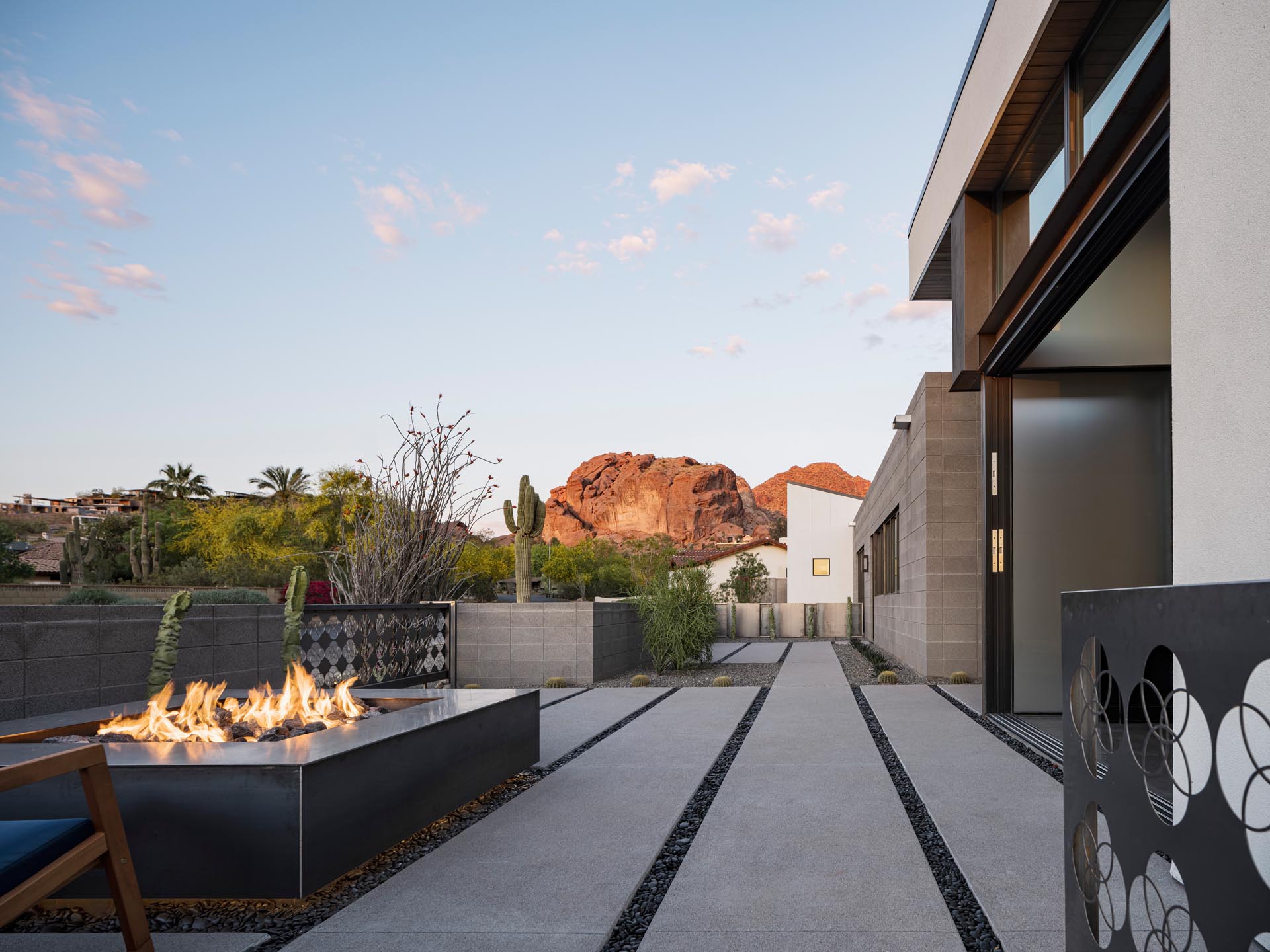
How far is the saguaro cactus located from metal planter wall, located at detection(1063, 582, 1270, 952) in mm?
35592

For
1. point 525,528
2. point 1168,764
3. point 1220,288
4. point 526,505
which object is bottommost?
point 1168,764

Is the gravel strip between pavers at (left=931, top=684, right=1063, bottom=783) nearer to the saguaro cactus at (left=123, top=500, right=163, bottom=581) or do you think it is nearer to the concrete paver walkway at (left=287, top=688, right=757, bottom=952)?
the concrete paver walkway at (left=287, top=688, right=757, bottom=952)

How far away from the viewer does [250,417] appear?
20.3 meters

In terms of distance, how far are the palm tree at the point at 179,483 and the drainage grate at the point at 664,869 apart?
44351mm

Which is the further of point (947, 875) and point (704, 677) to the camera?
point (704, 677)

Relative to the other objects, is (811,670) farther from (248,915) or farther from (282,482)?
(282,482)

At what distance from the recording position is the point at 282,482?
42.1 m

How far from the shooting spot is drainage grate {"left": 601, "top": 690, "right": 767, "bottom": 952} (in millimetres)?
2033

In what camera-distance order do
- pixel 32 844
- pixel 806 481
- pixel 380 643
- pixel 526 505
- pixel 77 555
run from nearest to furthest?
pixel 32 844
pixel 380 643
pixel 526 505
pixel 77 555
pixel 806 481

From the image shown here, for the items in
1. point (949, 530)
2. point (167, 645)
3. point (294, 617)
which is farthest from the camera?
point (949, 530)

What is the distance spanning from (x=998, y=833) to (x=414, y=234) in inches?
524

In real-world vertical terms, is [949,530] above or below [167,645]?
above

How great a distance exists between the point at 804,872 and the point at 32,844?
1.91 m

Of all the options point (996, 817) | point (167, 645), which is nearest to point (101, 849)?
Answer: point (167, 645)
